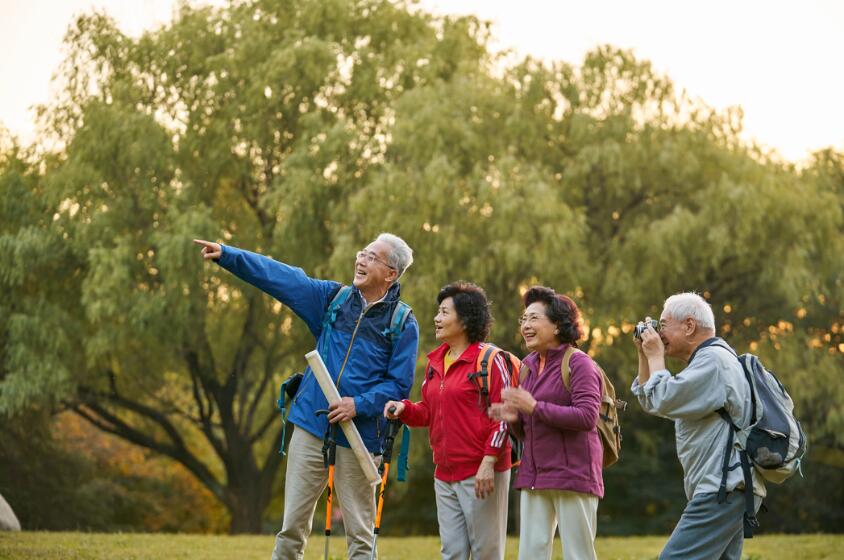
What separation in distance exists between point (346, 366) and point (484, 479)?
3.34ft

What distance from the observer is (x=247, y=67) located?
22.6 metres

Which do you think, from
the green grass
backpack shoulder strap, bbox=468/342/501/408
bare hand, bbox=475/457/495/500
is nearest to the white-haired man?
backpack shoulder strap, bbox=468/342/501/408

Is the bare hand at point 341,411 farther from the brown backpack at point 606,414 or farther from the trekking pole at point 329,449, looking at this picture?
the brown backpack at point 606,414

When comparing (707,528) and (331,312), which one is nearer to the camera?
(707,528)

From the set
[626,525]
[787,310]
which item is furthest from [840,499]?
[787,310]

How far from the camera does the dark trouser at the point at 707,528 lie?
5.01 m

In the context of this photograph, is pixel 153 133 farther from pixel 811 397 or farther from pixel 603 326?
pixel 811 397

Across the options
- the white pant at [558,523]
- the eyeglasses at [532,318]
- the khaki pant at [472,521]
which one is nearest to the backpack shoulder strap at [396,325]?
the eyeglasses at [532,318]

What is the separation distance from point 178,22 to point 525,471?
64.2ft

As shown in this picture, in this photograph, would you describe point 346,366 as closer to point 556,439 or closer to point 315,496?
point 315,496

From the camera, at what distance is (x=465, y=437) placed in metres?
5.92

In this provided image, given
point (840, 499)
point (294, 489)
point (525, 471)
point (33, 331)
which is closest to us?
point (525, 471)

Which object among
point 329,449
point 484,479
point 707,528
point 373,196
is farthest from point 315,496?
point 373,196

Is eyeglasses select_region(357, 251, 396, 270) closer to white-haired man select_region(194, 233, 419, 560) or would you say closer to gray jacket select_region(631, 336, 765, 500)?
white-haired man select_region(194, 233, 419, 560)
